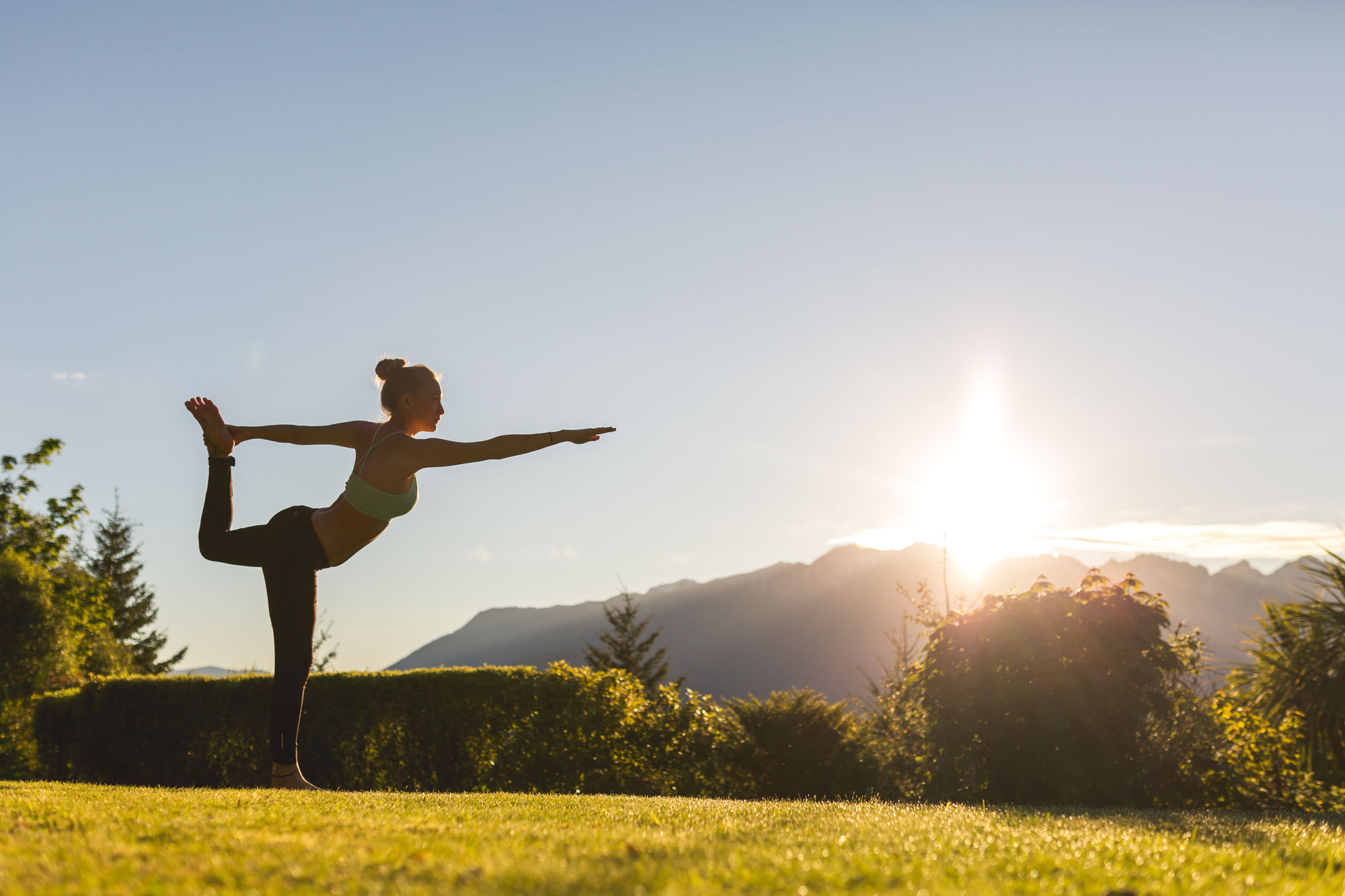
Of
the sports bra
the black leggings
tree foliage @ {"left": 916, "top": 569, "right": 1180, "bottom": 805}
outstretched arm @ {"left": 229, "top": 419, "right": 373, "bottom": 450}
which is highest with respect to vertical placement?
outstretched arm @ {"left": 229, "top": 419, "right": 373, "bottom": 450}

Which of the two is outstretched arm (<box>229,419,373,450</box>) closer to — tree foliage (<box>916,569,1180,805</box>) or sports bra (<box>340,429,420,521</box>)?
sports bra (<box>340,429,420,521</box>)

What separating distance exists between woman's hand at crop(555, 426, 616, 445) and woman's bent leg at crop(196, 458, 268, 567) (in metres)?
2.31

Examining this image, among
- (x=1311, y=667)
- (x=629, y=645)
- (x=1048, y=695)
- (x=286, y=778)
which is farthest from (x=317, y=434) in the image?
(x=629, y=645)

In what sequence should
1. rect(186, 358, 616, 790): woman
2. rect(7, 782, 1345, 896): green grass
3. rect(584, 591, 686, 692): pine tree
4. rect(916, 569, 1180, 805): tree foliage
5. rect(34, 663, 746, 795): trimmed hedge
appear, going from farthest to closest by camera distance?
rect(584, 591, 686, 692): pine tree → rect(34, 663, 746, 795): trimmed hedge → rect(916, 569, 1180, 805): tree foliage → rect(186, 358, 616, 790): woman → rect(7, 782, 1345, 896): green grass

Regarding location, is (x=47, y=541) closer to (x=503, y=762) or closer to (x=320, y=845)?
(x=503, y=762)

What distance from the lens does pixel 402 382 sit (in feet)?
19.8

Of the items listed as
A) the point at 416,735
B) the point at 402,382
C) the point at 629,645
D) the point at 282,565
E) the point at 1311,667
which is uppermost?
the point at 402,382

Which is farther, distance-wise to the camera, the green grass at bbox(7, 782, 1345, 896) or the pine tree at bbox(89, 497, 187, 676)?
the pine tree at bbox(89, 497, 187, 676)

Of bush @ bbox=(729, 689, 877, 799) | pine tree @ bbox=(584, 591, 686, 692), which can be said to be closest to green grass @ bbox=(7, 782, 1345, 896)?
bush @ bbox=(729, 689, 877, 799)

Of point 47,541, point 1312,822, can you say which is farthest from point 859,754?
point 47,541

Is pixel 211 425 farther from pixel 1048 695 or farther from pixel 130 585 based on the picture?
pixel 130 585

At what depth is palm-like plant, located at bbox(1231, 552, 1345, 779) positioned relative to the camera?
7.89 m

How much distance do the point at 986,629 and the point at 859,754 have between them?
3988 millimetres

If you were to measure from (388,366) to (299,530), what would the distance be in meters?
1.33
